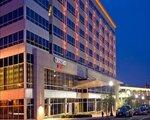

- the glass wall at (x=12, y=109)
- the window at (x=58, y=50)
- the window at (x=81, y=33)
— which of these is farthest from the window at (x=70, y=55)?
the glass wall at (x=12, y=109)

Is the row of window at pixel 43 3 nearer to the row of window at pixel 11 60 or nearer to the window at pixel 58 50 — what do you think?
the window at pixel 58 50

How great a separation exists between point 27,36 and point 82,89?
2919 cm

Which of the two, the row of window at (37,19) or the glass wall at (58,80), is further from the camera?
the glass wall at (58,80)

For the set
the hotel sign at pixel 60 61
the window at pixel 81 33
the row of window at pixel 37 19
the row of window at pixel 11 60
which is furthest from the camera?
the window at pixel 81 33

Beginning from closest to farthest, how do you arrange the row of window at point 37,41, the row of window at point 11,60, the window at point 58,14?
the row of window at point 11,60 → the row of window at point 37,41 → the window at point 58,14

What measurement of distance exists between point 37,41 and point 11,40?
374 centimetres

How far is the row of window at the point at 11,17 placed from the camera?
5702 centimetres

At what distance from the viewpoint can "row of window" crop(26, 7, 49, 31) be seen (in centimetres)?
5731

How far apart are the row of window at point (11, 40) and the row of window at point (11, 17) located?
1992mm

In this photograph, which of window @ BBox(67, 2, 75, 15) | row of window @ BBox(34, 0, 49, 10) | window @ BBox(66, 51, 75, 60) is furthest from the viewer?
window @ BBox(67, 2, 75, 15)

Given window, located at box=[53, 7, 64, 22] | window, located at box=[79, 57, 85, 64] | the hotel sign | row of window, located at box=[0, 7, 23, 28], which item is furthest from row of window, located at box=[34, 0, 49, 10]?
window, located at box=[79, 57, 85, 64]

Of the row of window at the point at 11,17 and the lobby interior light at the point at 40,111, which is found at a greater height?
the row of window at the point at 11,17

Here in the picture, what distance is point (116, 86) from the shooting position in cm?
11912

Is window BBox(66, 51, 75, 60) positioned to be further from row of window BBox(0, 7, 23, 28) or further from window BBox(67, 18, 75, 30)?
row of window BBox(0, 7, 23, 28)
